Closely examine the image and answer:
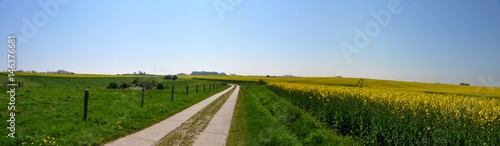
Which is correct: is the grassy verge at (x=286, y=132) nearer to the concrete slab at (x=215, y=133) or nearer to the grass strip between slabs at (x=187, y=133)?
the concrete slab at (x=215, y=133)

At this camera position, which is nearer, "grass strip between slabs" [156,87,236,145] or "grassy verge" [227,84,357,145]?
"grassy verge" [227,84,357,145]

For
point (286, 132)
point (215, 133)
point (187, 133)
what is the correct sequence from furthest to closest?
point (215, 133) < point (187, 133) < point (286, 132)

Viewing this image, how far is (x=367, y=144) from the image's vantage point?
1016cm

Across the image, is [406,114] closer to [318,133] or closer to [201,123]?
[318,133]

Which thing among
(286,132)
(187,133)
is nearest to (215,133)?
(187,133)

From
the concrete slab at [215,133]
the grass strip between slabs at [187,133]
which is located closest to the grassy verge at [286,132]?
the concrete slab at [215,133]

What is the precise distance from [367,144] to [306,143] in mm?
1970

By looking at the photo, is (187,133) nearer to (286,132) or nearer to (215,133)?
(215,133)

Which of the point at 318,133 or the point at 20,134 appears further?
the point at 318,133

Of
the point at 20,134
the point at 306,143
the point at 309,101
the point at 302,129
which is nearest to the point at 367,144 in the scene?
the point at 306,143

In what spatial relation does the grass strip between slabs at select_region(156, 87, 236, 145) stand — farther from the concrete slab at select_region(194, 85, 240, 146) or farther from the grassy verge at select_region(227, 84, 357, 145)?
the grassy verge at select_region(227, 84, 357, 145)

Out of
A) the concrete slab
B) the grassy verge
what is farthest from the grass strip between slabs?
the grassy verge

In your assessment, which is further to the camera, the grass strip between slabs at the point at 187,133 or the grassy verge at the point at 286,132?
the grass strip between slabs at the point at 187,133

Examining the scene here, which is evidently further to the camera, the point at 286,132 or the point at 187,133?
the point at 187,133
